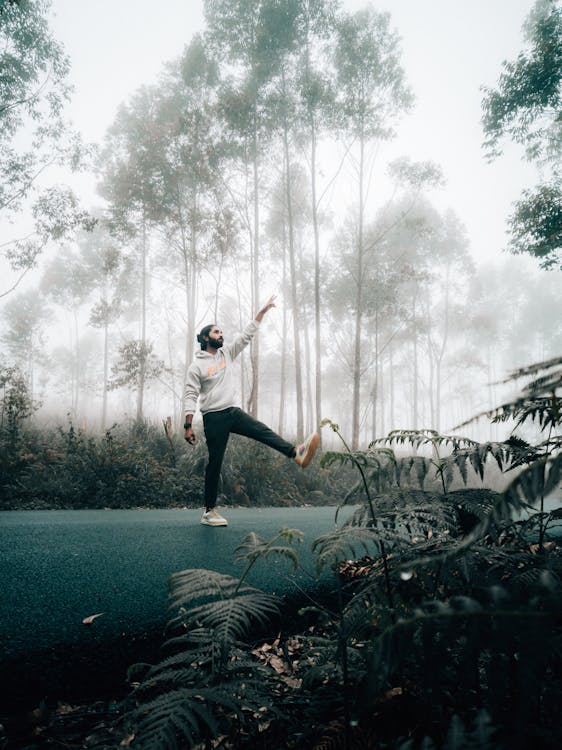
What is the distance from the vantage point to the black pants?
13.6ft

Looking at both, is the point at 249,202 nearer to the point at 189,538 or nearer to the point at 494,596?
the point at 189,538

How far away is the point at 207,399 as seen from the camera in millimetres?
4324

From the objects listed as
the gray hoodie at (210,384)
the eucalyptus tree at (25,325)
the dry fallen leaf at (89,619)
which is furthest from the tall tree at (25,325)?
the dry fallen leaf at (89,619)

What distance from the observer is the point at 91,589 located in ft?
6.58

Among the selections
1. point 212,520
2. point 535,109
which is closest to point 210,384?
point 212,520

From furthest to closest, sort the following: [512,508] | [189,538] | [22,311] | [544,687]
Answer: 1. [22,311]
2. [189,538]
3. [544,687]
4. [512,508]

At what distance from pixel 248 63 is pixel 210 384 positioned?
1355 centimetres

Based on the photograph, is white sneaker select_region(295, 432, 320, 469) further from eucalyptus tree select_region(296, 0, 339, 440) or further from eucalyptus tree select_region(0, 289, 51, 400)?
eucalyptus tree select_region(0, 289, 51, 400)

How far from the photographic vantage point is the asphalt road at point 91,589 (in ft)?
4.45

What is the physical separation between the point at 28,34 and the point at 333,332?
57.7ft

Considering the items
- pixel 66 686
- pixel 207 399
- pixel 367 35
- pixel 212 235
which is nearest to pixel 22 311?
pixel 212 235

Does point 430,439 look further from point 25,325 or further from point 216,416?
point 25,325

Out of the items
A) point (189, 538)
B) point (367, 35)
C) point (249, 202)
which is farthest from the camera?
point (249, 202)

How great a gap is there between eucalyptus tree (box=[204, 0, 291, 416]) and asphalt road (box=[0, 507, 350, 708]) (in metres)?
8.15
